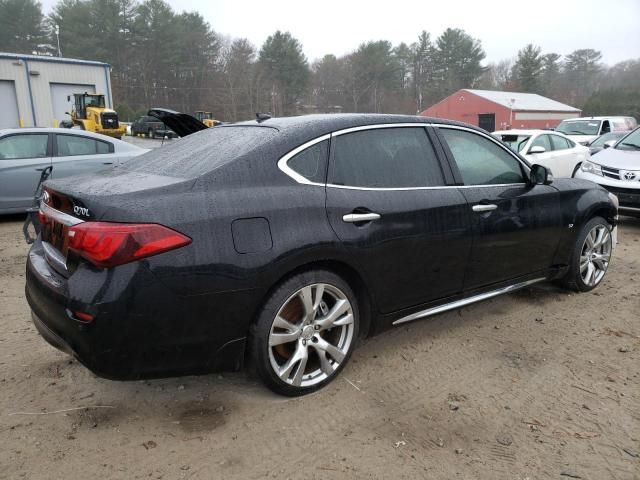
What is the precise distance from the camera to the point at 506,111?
153ft

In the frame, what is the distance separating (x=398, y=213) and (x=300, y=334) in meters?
0.95

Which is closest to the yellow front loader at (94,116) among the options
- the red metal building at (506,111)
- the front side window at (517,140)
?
the front side window at (517,140)

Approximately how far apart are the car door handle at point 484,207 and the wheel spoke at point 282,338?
1.59 m

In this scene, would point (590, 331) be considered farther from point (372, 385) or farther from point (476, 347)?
point (372, 385)

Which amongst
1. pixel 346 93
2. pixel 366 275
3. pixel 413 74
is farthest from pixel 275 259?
pixel 413 74

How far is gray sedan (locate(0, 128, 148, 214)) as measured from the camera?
7402mm

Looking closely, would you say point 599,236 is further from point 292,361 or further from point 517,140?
point 517,140

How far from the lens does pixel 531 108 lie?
47.8 metres

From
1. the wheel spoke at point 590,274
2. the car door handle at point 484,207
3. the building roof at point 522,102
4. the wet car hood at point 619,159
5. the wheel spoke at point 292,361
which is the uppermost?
the building roof at point 522,102

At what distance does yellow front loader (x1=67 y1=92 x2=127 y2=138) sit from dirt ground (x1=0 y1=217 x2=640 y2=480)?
25.2m

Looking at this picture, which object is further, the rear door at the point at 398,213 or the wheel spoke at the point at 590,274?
the wheel spoke at the point at 590,274

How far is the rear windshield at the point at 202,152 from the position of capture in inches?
Answer: 107

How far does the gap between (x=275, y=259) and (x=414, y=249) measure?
102cm

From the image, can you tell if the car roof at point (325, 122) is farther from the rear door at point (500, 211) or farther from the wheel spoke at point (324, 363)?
the wheel spoke at point (324, 363)
